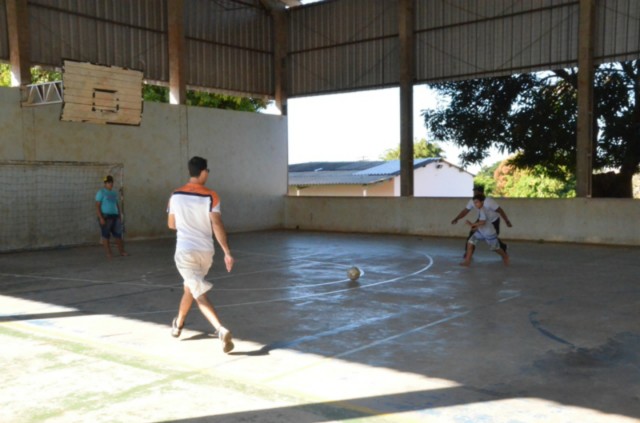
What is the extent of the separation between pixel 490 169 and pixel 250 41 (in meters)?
38.8

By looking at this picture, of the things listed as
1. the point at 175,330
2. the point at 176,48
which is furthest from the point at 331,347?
the point at 176,48

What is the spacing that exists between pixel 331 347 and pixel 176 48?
15976 mm

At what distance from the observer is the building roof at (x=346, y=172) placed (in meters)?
37.8

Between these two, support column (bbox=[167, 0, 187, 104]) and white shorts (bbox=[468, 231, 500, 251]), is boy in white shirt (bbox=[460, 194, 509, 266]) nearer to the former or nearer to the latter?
white shorts (bbox=[468, 231, 500, 251])

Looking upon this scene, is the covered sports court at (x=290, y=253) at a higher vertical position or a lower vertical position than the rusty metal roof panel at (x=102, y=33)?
lower

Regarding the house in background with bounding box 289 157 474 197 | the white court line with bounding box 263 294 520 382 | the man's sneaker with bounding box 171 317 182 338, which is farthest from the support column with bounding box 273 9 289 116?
the man's sneaker with bounding box 171 317 182 338

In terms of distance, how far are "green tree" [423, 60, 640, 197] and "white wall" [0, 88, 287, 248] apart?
629 cm

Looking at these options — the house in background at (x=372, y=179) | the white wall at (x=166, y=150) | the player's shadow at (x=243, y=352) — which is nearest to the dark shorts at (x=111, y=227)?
the white wall at (x=166, y=150)

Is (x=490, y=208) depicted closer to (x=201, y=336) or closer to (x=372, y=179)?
(x=201, y=336)

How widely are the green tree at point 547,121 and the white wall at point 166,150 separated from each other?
6286 millimetres

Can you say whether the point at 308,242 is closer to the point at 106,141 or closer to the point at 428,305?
the point at 106,141

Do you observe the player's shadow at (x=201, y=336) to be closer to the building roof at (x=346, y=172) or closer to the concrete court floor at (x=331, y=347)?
the concrete court floor at (x=331, y=347)

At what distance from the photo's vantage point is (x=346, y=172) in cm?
4131

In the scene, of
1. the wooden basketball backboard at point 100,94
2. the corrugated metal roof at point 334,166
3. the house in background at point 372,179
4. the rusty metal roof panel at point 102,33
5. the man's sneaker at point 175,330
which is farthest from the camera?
the corrugated metal roof at point 334,166
